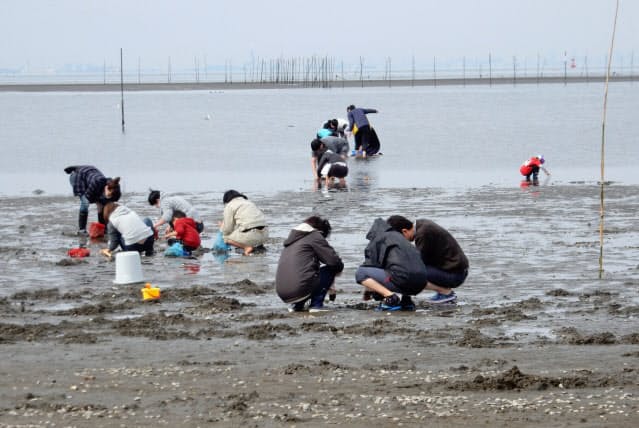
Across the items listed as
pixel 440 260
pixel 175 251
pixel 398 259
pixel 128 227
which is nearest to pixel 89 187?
pixel 128 227

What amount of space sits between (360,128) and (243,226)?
20541mm

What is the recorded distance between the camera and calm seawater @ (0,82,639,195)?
30141 mm

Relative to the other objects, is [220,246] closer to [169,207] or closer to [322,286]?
[169,207]

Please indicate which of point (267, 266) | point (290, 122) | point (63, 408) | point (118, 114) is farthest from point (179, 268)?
point (118, 114)

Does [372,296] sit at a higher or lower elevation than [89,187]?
lower

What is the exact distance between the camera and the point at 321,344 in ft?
36.2

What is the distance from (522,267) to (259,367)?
20.4 ft

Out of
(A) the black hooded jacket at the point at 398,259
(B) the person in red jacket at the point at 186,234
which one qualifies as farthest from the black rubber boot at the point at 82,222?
(A) the black hooded jacket at the point at 398,259

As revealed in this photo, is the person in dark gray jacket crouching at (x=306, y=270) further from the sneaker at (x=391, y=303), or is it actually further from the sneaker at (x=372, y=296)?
the sneaker at (x=391, y=303)

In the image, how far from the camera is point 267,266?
1623cm

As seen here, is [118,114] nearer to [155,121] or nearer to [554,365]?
[155,121]

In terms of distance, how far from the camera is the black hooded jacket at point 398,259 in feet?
41.6

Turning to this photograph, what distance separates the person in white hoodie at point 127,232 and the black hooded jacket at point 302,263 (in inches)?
171

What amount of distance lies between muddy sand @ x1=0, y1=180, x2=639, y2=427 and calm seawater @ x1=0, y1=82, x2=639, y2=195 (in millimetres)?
11270
